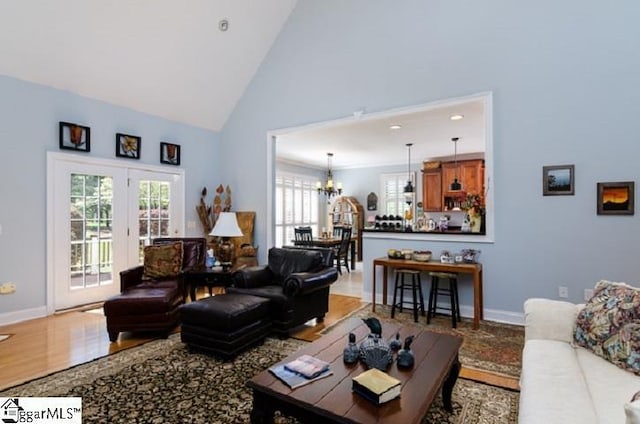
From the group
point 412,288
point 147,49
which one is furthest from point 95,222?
point 412,288

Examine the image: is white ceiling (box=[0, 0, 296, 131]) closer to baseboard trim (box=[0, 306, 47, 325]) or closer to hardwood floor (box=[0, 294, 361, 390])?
baseboard trim (box=[0, 306, 47, 325])

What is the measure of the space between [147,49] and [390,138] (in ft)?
14.1

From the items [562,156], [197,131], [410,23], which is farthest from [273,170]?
[562,156]

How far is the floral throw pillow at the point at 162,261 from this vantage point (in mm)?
4125

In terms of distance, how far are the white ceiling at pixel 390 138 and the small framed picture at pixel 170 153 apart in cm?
186

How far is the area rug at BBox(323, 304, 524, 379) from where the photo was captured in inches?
112

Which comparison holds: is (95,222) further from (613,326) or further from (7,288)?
(613,326)

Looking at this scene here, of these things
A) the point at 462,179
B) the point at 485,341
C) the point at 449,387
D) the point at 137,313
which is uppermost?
the point at 462,179

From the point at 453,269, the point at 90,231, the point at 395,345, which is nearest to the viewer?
the point at 395,345

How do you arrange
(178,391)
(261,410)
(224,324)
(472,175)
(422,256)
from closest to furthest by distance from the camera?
(261,410) → (178,391) → (224,324) → (422,256) → (472,175)

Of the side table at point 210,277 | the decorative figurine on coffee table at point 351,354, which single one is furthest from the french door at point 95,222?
the decorative figurine on coffee table at point 351,354

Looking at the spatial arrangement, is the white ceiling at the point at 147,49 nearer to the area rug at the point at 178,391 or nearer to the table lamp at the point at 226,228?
the table lamp at the point at 226,228

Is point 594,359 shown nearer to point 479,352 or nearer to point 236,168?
point 479,352

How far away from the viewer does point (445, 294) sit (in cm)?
431
